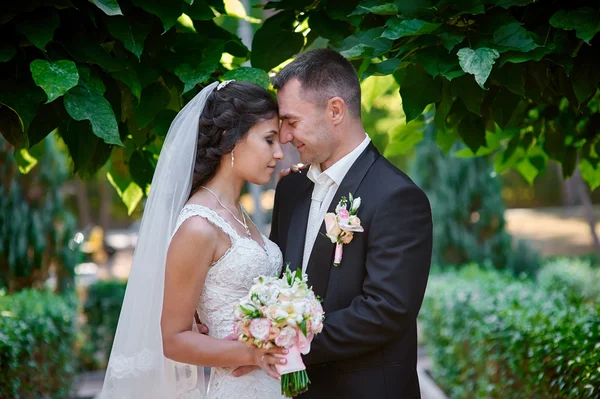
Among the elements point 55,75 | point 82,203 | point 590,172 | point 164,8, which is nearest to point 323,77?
point 164,8

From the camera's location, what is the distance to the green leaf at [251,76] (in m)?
3.17

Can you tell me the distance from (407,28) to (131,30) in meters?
1.14

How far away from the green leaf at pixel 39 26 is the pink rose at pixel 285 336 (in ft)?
4.53

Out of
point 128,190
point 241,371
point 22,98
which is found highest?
point 22,98

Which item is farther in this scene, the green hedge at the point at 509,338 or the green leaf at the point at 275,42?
the green hedge at the point at 509,338

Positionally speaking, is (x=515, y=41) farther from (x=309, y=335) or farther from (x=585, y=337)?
(x=585, y=337)

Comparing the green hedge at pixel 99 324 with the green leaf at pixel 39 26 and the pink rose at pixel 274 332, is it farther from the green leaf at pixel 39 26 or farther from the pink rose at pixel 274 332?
the pink rose at pixel 274 332

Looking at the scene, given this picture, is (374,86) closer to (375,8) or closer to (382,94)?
(382,94)

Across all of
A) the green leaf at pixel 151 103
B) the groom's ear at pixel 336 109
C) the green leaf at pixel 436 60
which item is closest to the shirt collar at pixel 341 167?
the groom's ear at pixel 336 109

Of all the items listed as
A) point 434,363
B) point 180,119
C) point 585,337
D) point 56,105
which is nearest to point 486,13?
point 180,119

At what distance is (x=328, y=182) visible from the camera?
3340 millimetres

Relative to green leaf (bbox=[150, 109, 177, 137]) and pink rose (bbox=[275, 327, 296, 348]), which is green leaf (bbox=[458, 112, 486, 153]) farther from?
pink rose (bbox=[275, 327, 296, 348])

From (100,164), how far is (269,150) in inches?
35.1

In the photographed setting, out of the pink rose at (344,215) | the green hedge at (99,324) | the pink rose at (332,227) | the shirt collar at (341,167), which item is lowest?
the green hedge at (99,324)
